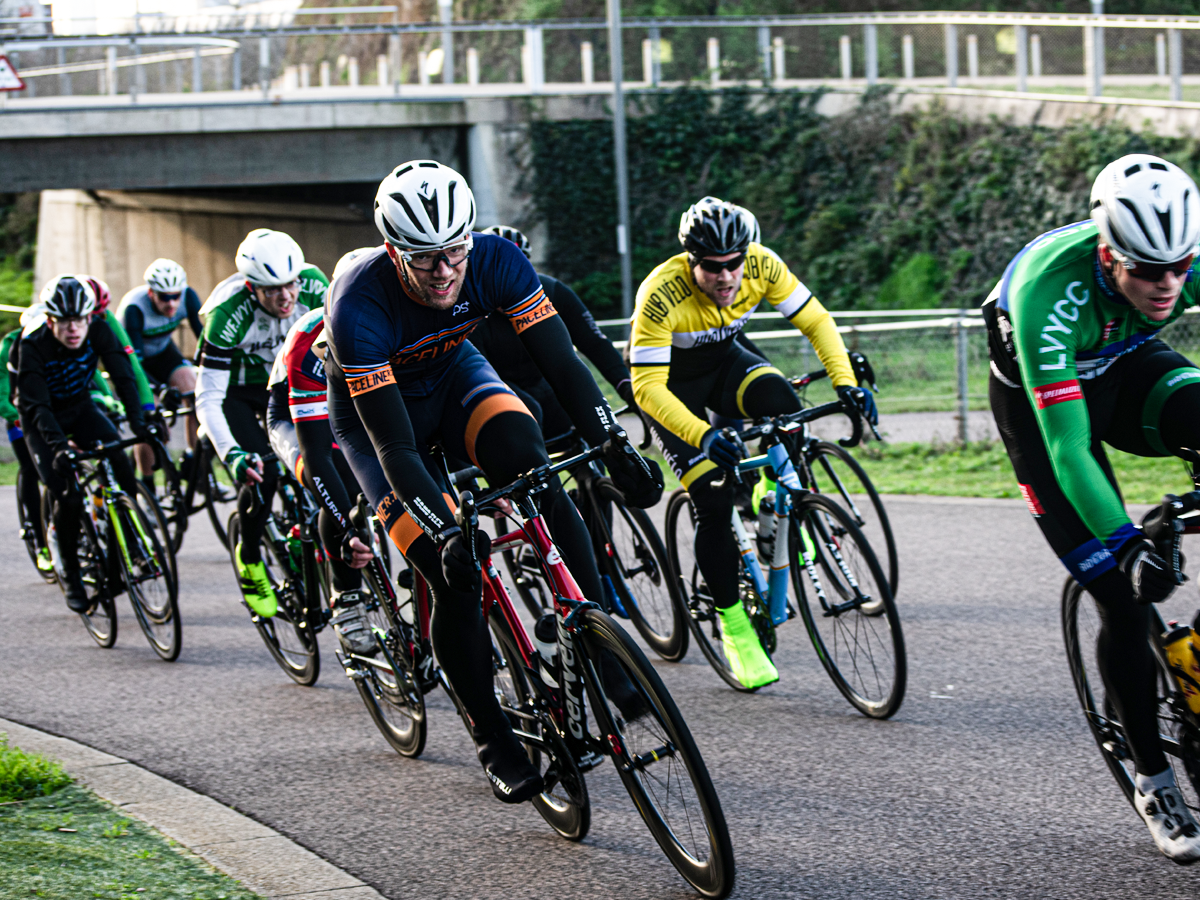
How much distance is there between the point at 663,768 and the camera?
12.6ft

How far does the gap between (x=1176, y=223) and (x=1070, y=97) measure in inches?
936

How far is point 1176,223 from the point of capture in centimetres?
352

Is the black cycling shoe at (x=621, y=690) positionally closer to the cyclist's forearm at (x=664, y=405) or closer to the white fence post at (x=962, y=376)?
the cyclist's forearm at (x=664, y=405)

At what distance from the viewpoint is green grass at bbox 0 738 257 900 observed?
3906mm

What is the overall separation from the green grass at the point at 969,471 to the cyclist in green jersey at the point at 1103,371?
609 cm

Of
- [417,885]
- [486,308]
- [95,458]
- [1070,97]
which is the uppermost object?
[1070,97]

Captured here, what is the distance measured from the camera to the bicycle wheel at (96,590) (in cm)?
774

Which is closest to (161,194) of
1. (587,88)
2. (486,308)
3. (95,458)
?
(587,88)

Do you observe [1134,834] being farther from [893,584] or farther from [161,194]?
[161,194]

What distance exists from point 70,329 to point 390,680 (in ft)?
12.3

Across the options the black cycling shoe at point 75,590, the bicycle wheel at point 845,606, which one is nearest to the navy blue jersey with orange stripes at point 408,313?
the bicycle wheel at point 845,606

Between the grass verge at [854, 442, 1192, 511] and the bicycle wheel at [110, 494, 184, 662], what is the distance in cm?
617

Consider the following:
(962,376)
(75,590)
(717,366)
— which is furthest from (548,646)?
(962,376)

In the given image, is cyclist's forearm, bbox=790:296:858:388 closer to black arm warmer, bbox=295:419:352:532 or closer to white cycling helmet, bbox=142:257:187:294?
black arm warmer, bbox=295:419:352:532
